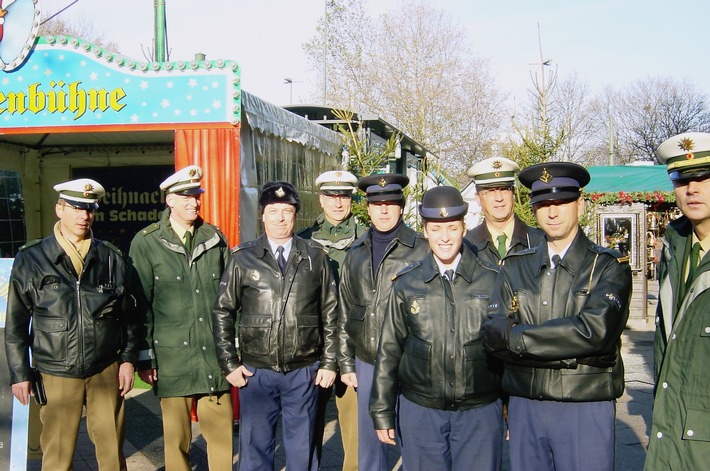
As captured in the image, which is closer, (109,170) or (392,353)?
(392,353)

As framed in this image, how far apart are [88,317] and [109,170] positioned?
5827 mm

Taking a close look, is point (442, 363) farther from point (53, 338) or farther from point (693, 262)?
point (53, 338)

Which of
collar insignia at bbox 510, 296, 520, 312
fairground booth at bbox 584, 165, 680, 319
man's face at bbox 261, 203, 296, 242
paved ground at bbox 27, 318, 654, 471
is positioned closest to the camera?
collar insignia at bbox 510, 296, 520, 312

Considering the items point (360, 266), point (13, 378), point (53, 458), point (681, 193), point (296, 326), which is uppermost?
point (681, 193)

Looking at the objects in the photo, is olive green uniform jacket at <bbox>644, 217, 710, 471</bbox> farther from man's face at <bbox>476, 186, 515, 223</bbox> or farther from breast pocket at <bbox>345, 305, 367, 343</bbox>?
breast pocket at <bbox>345, 305, 367, 343</bbox>

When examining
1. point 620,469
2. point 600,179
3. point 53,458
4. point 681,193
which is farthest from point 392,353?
point 600,179

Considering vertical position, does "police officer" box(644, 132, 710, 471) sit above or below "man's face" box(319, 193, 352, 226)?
below

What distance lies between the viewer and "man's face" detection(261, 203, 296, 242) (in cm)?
456

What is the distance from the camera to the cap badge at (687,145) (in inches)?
124

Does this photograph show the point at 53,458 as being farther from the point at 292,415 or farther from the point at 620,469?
the point at 620,469

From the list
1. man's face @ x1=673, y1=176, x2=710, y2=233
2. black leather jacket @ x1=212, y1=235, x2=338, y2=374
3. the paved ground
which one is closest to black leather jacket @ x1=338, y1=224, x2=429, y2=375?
black leather jacket @ x1=212, y1=235, x2=338, y2=374

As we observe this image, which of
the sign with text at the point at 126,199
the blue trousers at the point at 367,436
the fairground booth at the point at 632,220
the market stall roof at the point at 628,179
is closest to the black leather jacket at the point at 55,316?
the blue trousers at the point at 367,436

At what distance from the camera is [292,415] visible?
14.8 feet

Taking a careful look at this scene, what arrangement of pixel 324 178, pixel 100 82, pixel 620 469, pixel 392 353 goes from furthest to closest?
pixel 100 82 < pixel 324 178 < pixel 620 469 < pixel 392 353
